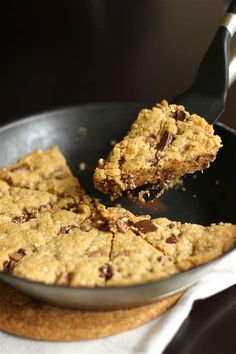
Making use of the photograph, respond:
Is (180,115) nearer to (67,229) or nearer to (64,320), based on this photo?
(67,229)

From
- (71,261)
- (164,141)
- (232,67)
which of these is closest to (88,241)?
(71,261)

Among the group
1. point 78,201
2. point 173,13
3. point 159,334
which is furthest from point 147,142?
point 173,13

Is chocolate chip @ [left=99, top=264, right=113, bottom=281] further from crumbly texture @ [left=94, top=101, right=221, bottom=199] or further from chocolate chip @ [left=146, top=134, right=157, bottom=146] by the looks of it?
chocolate chip @ [left=146, top=134, right=157, bottom=146]

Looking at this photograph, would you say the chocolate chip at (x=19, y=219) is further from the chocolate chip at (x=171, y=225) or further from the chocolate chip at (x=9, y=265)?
the chocolate chip at (x=171, y=225)

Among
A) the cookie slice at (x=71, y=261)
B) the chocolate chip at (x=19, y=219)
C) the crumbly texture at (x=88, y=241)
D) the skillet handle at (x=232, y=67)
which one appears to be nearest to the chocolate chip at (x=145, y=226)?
the crumbly texture at (x=88, y=241)

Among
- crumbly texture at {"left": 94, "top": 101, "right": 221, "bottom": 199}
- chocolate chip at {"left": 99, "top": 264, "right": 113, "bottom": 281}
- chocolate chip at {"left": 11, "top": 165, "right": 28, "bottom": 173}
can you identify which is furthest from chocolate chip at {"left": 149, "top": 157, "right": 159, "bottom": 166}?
chocolate chip at {"left": 11, "top": 165, "right": 28, "bottom": 173}
